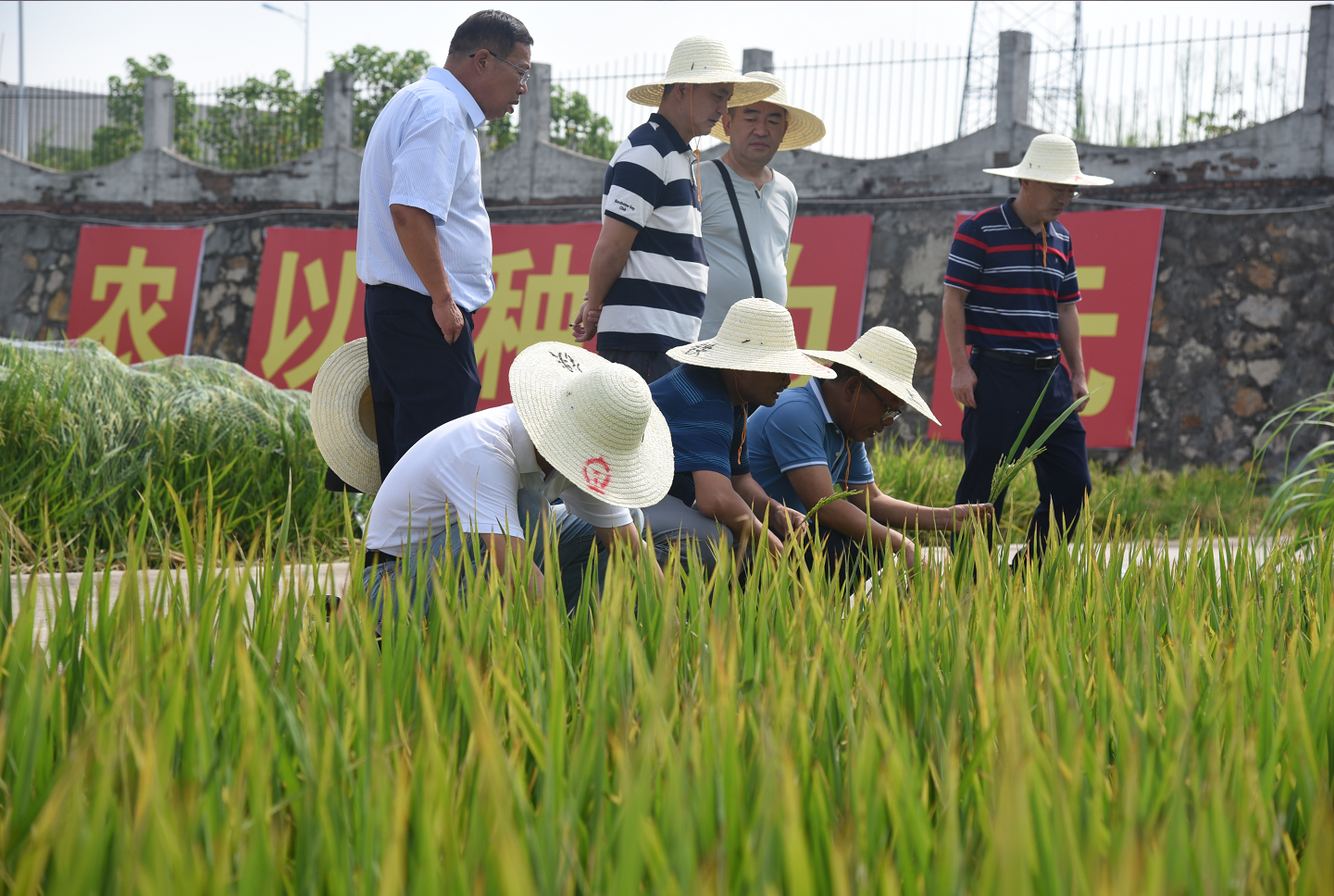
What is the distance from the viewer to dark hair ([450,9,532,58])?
9.02ft

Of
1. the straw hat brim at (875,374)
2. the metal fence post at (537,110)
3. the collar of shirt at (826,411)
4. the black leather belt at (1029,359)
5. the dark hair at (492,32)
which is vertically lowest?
the collar of shirt at (826,411)

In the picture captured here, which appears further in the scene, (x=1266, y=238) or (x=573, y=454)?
(x=1266, y=238)

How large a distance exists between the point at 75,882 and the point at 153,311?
9.98 m

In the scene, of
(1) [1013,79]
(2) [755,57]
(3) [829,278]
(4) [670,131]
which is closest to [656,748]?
(4) [670,131]

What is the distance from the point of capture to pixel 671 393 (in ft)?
8.71

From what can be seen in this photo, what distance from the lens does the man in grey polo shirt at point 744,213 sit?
133 inches

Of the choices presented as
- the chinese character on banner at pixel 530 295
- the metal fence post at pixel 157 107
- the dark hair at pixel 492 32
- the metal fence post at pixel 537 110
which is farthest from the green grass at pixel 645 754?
the metal fence post at pixel 157 107

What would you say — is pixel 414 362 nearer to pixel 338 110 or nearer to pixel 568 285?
pixel 568 285

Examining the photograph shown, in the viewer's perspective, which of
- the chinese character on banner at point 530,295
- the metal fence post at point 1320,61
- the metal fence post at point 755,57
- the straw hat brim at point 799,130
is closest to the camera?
the straw hat brim at point 799,130

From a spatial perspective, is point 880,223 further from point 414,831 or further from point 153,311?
point 414,831

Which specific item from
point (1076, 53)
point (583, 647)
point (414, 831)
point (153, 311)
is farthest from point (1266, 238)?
point (153, 311)

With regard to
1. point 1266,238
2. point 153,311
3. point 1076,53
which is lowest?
point 153,311

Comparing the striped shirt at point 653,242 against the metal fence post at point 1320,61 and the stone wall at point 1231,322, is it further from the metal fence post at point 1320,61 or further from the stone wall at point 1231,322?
the metal fence post at point 1320,61

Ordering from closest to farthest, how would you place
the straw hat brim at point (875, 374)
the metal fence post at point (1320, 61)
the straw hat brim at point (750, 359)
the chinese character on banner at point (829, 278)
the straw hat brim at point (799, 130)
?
1. the straw hat brim at point (750, 359)
2. the straw hat brim at point (875, 374)
3. the straw hat brim at point (799, 130)
4. the metal fence post at point (1320, 61)
5. the chinese character on banner at point (829, 278)
